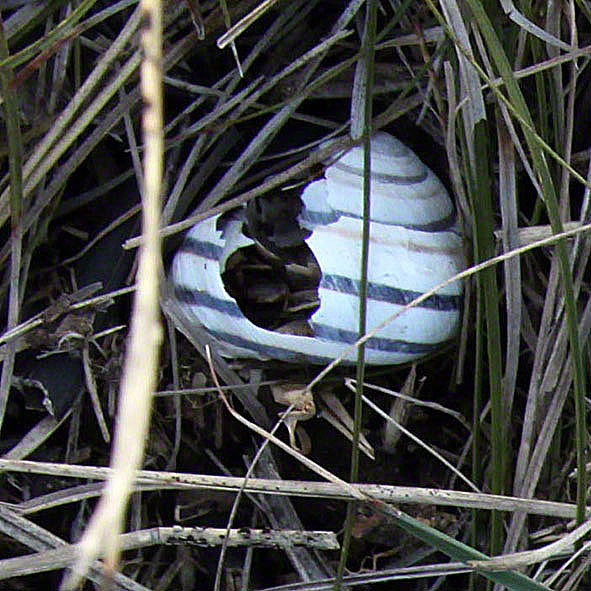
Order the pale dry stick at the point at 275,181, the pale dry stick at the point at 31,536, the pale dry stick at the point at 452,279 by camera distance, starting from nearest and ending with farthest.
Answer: the pale dry stick at the point at 452,279 → the pale dry stick at the point at 31,536 → the pale dry stick at the point at 275,181

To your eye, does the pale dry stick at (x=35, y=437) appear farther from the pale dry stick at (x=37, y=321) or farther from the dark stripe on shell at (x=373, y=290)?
the dark stripe on shell at (x=373, y=290)

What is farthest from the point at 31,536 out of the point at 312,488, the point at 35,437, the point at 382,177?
the point at 382,177

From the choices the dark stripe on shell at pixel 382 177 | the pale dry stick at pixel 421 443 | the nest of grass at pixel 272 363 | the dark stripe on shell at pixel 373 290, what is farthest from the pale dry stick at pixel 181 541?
the dark stripe on shell at pixel 382 177

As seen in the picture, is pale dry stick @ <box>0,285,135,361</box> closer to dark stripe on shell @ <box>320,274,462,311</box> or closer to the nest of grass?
the nest of grass

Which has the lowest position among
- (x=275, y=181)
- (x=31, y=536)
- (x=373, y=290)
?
(x=31, y=536)

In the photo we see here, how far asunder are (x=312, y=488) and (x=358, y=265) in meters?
0.21

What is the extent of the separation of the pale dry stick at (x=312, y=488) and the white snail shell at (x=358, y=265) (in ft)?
0.46

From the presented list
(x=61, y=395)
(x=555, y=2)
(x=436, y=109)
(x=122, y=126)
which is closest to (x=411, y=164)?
(x=436, y=109)

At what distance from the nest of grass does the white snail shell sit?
0.02 m

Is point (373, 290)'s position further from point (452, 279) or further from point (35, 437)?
point (35, 437)

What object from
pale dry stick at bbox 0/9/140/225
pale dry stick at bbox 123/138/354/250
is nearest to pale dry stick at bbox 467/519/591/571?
pale dry stick at bbox 123/138/354/250

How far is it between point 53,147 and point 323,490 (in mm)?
412

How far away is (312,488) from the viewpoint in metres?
0.79

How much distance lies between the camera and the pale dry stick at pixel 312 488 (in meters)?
0.77
